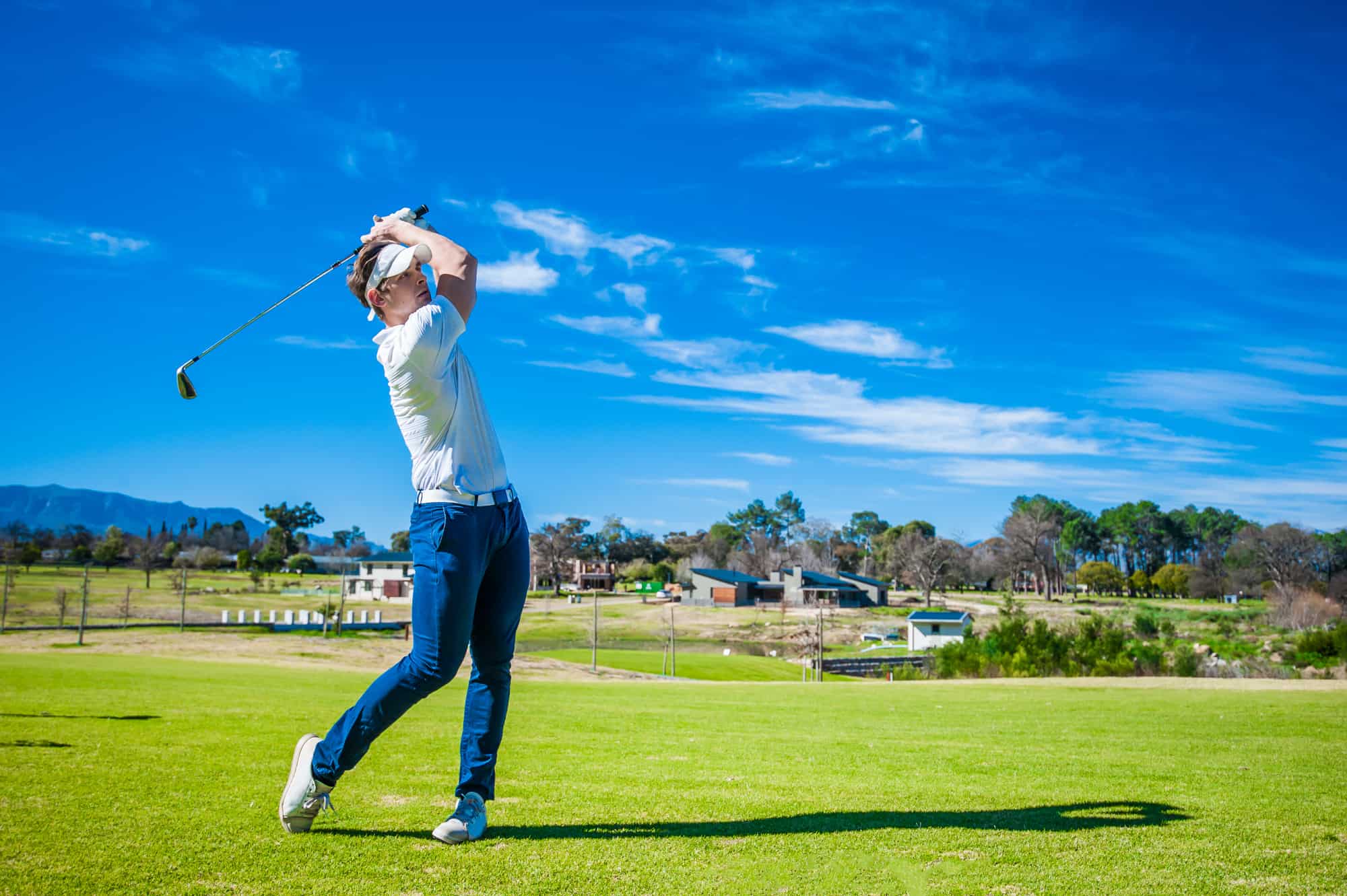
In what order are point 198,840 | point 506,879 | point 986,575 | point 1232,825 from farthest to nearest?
1. point 986,575
2. point 1232,825
3. point 198,840
4. point 506,879

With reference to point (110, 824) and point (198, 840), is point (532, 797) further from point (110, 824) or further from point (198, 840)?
point (110, 824)

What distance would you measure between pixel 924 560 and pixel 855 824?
103637mm

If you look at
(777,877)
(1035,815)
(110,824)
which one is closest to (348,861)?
(110,824)

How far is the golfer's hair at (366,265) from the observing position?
4.04 m

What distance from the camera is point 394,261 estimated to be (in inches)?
154

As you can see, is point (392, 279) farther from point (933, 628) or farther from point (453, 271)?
point (933, 628)

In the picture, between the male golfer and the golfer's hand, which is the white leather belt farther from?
the golfer's hand

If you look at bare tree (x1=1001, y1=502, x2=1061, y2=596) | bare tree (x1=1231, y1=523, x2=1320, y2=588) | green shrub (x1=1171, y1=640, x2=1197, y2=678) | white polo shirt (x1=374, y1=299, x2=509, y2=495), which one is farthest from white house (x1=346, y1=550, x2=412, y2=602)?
white polo shirt (x1=374, y1=299, x2=509, y2=495)

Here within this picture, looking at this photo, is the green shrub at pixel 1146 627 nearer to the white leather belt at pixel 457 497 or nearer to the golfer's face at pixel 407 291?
the white leather belt at pixel 457 497

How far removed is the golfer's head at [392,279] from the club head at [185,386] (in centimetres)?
117

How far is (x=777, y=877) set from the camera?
3.05 metres

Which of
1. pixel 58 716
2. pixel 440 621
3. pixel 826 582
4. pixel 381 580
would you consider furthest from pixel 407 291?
pixel 826 582

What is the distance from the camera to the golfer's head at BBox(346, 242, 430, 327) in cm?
392

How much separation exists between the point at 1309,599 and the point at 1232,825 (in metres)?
73.4
